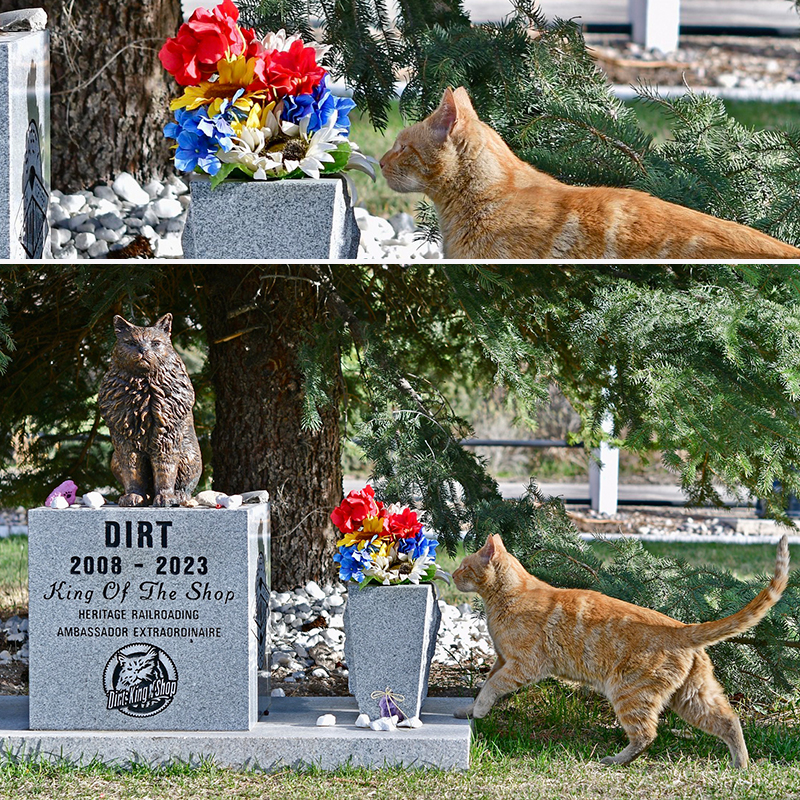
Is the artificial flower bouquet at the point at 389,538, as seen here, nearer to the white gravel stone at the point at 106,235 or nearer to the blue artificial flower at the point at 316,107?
the blue artificial flower at the point at 316,107

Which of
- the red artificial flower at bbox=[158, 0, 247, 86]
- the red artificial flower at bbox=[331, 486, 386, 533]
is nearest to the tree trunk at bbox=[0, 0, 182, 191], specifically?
the red artificial flower at bbox=[331, 486, 386, 533]

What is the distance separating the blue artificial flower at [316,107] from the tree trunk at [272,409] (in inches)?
82.1

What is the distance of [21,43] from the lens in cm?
312

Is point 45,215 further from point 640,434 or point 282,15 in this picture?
point 640,434

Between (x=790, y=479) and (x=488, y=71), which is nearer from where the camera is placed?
(x=488, y=71)

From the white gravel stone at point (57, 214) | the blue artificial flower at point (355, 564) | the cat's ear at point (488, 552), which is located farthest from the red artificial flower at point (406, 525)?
the white gravel stone at point (57, 214)

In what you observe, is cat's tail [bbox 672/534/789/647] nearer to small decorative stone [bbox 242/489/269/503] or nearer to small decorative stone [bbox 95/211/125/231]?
small decorative stone [bbox 242/489/269/503]

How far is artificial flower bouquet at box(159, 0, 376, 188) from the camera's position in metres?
2.92

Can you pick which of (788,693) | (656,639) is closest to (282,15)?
(656,639)

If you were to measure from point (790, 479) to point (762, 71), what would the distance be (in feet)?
28.2

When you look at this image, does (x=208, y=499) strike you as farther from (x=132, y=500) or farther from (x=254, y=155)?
(x=254, y=155)

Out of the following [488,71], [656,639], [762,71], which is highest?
[762,71]

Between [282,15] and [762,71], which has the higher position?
[762,71]

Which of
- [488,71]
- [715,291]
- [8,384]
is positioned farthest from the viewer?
[8,384]
